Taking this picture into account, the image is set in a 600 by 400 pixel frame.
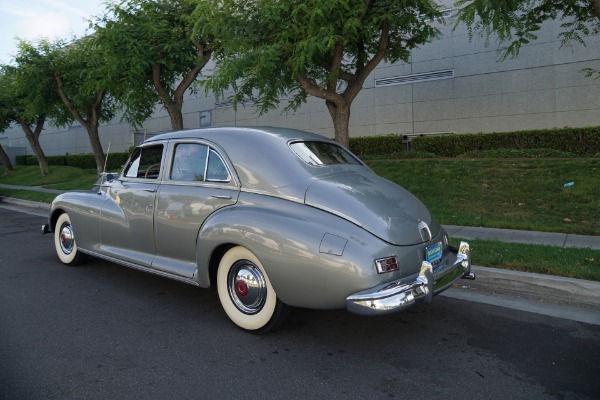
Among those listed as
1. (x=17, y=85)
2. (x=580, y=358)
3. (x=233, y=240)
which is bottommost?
(x=580, y=358)

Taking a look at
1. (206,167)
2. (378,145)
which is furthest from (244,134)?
(378,145)

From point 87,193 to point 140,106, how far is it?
10.7 m

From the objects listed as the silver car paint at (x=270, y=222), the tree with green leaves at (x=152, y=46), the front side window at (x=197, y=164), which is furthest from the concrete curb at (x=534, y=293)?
the tree with green leaves at (x=152, y=46)

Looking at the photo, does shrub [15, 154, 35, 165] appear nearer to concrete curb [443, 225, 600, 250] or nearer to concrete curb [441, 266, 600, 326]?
concrete curb [443, 225, 600, 250]

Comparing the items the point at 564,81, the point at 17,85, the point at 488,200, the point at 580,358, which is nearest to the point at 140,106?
the point at 17,85

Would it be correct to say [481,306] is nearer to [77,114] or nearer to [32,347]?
[32,347]

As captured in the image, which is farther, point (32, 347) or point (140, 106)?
point (140, 106)

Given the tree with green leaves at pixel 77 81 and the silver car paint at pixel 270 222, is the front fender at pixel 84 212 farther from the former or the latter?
the tree with green leaves at pixel 77 81

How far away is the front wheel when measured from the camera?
3611 millimetres

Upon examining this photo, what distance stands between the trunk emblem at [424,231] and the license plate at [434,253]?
0.08m

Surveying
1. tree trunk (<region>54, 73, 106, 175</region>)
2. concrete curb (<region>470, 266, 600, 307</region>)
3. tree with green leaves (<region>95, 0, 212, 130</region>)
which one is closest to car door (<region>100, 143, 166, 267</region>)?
concrete curb (<region>470, 266, 600, 307</region>)

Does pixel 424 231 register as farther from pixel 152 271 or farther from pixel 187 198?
pixel 152 271

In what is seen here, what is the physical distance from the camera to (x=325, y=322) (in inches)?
158

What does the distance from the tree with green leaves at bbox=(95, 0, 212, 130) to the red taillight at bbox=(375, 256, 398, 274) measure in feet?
34.1
